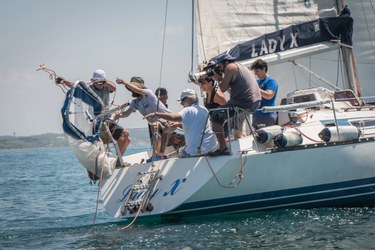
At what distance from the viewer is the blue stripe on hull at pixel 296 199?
8.84 meters

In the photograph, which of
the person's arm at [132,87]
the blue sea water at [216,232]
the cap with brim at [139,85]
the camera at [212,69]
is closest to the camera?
the blue sea water at [216,232]

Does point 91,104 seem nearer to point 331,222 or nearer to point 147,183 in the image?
point 147,183

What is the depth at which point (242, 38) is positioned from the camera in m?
13.0

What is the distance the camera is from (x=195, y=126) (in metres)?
8.95

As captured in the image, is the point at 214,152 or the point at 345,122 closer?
the point at 214,152

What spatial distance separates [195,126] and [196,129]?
5cm

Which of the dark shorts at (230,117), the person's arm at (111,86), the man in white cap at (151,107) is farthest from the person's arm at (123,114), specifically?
the dark shorts at (230,117)

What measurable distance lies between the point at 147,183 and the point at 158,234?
111 centimetres

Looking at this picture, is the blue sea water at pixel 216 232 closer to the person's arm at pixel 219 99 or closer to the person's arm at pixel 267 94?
the person's arm at pixel 219 99

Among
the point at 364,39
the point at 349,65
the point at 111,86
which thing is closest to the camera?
the point at 111,86

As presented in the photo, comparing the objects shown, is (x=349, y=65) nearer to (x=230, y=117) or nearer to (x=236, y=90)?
(x=236, y=90)

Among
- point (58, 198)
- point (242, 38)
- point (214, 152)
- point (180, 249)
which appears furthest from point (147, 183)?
point (58, 198)

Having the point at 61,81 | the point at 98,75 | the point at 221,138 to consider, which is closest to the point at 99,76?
the point at 98,75

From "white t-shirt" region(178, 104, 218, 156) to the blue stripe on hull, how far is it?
0.77 meters
